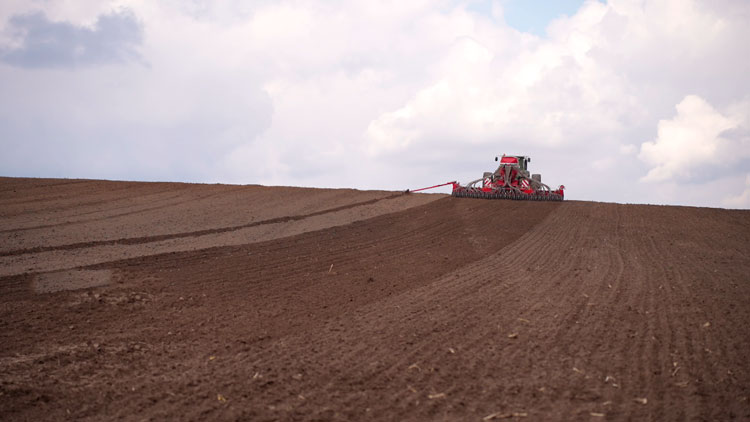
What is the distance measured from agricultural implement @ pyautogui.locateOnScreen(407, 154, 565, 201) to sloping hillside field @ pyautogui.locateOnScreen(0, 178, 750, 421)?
26.1 feet

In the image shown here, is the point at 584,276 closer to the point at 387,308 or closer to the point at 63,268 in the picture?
the point at 387,308

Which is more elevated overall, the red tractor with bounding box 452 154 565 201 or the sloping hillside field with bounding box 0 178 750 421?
the red tractor with bounding box 452 154 565 201

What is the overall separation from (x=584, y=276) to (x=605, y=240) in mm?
5205

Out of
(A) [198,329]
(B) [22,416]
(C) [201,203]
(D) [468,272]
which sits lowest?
(B) [22,416]

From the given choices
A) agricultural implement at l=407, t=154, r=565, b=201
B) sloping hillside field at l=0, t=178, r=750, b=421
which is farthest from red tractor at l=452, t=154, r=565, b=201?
sloping hillside field at l=0, t=178, r=750, b=421

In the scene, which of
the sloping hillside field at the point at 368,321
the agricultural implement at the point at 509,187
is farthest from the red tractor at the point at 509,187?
the sloping hillside field at the point at 368,321

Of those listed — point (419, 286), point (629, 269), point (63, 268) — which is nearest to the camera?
point (419, 286)

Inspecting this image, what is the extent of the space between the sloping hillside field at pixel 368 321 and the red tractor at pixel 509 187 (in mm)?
7961

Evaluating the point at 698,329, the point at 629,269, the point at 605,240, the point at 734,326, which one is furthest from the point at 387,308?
the point at 605,240

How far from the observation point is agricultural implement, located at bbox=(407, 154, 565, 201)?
88.5ft

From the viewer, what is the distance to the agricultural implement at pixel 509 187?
27.0 metres

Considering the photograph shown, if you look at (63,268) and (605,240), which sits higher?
(605,240)

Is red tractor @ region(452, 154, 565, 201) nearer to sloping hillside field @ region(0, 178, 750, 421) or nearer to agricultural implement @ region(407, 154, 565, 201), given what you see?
agricultural implement @ region(407, 154, 565, 201)

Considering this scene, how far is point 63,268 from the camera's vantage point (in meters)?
12.4
